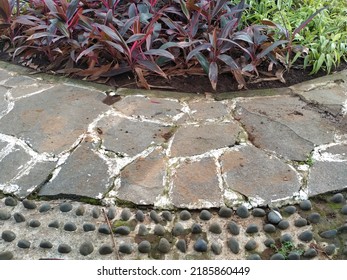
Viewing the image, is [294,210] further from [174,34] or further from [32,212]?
[174,34]

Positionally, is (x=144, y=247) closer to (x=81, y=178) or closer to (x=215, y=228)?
(x=215, y=228)

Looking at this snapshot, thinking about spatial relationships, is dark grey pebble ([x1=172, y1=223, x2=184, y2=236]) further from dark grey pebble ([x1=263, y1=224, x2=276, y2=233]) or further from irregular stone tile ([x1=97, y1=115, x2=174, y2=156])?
irregular stone tile ([x1=97, y1=115, x2=174, y2=156])

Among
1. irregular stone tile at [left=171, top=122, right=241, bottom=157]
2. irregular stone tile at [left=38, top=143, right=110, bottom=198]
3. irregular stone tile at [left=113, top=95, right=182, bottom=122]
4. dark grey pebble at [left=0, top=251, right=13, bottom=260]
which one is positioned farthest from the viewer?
irregular stone tile at [left=113, top=95, right=182, bottom=122]

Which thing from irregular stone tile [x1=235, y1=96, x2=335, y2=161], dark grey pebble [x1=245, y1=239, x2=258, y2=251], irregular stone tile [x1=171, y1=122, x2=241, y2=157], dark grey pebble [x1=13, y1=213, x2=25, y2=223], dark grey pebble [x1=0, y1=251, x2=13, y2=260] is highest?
irregular stone tile [x1=235, y1=96, x2=335, y2=161]

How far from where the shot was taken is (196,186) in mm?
2127

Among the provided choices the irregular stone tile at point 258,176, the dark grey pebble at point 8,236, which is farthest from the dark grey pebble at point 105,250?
the irregular stone tile at point 258,176

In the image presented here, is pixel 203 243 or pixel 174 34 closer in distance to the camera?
pixel 203 243

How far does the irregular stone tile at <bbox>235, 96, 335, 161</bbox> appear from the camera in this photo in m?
2.34

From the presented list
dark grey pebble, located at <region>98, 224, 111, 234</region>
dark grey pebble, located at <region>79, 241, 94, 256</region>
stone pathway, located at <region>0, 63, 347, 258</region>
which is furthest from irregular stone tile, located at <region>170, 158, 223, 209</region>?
dark grey pebble, located at <region>79, 241, 94, 256</region>

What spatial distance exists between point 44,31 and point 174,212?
1831 millimetres

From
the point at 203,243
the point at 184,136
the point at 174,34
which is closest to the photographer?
the point at 203,243

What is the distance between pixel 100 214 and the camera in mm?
2018

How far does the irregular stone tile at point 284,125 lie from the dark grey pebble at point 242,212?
17.1 inches

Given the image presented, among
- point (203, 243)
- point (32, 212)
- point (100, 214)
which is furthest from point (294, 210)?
point (32, 212)
